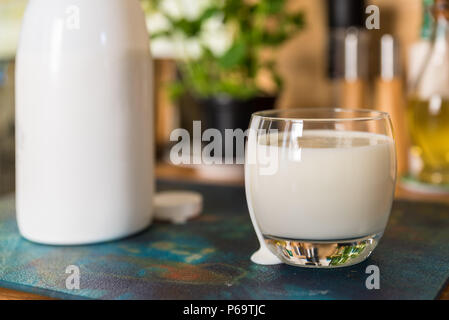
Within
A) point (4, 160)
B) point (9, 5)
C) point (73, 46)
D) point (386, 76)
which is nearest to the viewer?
point (73, 46)

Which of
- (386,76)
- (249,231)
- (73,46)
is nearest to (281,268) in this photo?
(249,231)

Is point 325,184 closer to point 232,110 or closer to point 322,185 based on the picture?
point 322,185

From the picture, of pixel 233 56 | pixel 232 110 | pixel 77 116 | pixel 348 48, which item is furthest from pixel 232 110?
pixel 77 116

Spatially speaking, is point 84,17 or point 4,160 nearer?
point 84,17

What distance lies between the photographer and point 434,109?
865 mm

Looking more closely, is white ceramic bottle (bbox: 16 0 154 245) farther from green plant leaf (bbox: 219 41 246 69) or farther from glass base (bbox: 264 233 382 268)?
green plant leaf (bbox: 219 41 246 69)

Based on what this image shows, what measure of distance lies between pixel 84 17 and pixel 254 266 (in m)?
0.30

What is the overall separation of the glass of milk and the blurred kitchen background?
0.46m

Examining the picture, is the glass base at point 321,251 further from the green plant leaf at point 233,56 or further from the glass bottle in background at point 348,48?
the glass bottle in background at point 348,48

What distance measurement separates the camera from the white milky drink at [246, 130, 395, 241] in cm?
45

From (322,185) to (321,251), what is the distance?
0.06 m

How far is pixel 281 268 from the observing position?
48 centimetres
